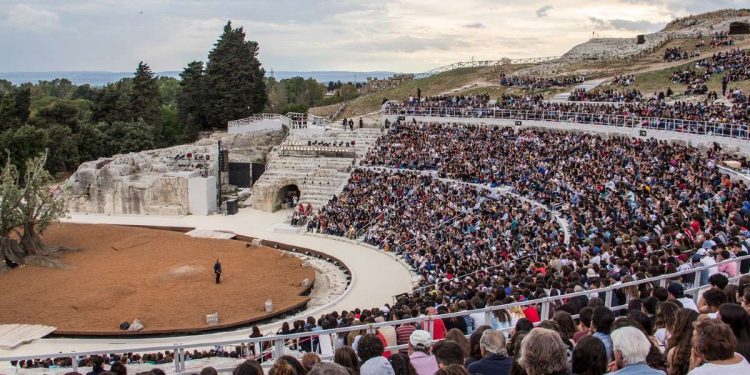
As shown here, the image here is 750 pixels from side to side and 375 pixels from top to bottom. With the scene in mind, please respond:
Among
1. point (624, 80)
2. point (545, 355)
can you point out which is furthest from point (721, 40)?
point (545, 355)

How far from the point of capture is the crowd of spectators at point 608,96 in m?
47.3

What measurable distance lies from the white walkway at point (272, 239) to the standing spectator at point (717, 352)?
13.9m

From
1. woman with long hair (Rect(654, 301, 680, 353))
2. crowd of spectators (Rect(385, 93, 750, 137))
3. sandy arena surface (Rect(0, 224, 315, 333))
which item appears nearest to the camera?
woman with long hair (Rect(654, 301, 680, 353))

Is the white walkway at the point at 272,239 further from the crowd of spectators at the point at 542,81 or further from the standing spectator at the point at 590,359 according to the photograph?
the crowd of spectators at the point at 542,81

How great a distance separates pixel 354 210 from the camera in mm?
39406

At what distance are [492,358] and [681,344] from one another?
6.40ft

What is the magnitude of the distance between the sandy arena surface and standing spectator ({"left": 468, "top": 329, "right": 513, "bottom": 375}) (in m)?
19.7

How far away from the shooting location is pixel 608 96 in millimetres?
49594

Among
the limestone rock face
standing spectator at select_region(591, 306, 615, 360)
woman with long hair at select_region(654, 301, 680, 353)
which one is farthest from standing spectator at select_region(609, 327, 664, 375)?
A: the limestone rock face

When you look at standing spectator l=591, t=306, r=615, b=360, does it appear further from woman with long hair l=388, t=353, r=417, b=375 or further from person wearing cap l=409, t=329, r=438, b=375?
woman with long hair l=388, t=353, r=417, b=375

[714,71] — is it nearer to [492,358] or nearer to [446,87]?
[446,87]

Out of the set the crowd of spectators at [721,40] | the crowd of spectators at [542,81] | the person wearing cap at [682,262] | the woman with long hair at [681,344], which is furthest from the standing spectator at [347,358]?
the crowd of spectators at [721,40]

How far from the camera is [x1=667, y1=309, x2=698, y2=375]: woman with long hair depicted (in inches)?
271

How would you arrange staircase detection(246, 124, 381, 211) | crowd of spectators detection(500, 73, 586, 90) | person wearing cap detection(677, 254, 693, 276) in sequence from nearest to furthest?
person wearing cap detection(677, 254, 693, 276) → staircase detection(246, 124, 381, 211) → crowd of spectators detection(500, 73, 586, 90)
